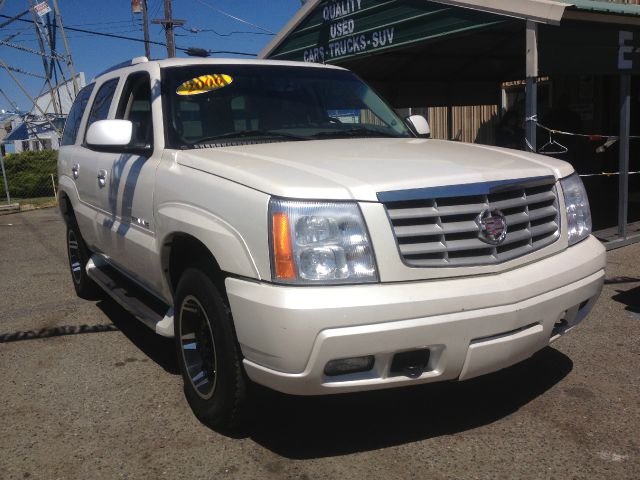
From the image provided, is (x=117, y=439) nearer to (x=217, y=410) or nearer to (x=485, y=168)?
(x=217, y=410)

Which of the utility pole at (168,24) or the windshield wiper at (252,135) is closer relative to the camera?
the windshield wiper at (252,135)

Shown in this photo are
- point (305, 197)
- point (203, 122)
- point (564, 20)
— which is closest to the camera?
point (305, 197)

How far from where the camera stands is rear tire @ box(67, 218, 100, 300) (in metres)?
5.64

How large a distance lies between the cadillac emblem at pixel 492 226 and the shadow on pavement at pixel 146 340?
224 cm

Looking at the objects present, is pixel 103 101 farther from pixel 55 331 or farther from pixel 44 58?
pixel 44 58

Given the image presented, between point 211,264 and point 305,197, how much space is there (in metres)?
0.65

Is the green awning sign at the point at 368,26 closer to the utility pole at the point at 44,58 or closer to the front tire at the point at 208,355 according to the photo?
the front tire at the point at 208,355

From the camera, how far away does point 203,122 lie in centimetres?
375

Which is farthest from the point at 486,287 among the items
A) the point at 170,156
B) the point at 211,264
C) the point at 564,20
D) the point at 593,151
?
the point at 593,151

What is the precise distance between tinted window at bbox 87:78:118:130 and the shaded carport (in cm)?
391

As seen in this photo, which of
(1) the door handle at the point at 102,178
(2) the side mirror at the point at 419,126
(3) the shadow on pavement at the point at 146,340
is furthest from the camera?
(2) the side mirror at the point at 419,126

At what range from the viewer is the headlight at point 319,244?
2.55 metres

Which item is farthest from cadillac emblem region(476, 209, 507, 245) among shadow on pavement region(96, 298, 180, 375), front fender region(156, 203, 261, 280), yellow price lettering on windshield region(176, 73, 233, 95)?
shadow on pavement region(96, 298, 180, 375)

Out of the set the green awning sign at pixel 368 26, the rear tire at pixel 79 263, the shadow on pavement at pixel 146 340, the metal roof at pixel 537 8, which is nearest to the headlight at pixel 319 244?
the shadow on pavement at pixel 146 340
